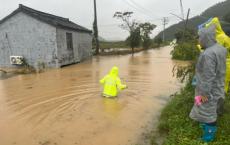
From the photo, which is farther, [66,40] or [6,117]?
[66,40]

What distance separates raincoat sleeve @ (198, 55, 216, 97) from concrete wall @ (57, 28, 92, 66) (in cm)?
1309

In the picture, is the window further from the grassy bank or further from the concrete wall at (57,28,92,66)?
the grassy bank

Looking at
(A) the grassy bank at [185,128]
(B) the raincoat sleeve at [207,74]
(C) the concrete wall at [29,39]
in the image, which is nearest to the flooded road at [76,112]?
(A) the grassy bank at [185,128]

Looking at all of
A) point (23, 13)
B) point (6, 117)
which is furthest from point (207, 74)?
point (23, 13)

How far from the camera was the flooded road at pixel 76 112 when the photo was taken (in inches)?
198

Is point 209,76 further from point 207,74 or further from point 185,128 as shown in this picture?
point 185,128

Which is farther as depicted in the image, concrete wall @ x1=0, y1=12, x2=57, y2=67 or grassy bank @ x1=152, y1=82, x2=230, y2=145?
concrete wall @ x1=0, y1=12, x2=57, y2=67

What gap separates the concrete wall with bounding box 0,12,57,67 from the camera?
1555 cm

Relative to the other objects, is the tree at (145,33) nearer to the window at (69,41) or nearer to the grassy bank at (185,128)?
the window at (69,41)

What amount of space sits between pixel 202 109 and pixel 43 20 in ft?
43.7

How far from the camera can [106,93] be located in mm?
7750

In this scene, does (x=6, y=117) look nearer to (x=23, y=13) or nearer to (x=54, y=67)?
(x=54, y=67)

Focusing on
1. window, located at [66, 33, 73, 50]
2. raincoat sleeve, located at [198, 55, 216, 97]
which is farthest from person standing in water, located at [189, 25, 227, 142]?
window, located at [66, 33, 73, 50]

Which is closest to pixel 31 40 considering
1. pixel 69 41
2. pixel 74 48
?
pixel 69 41
